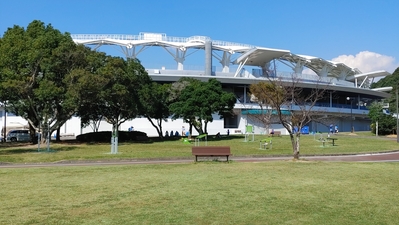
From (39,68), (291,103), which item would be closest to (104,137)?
(39,68)

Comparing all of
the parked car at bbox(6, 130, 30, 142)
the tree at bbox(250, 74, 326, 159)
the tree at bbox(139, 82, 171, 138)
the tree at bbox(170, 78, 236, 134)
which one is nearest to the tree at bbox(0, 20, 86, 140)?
the tree at bbox(139, 82, 171, 138)

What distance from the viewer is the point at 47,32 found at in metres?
35.2

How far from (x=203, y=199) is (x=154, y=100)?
34.0m

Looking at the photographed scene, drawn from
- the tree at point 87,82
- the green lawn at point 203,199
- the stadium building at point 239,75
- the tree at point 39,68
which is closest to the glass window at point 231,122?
the stadium building at point 239,75

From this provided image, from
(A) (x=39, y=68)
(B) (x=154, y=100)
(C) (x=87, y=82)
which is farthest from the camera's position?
(B) (x=154, y=100)

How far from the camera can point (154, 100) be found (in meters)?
42.2

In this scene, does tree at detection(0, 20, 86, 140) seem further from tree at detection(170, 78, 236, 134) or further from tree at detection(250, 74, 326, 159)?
tree at detection(250, 74, 326, 159)

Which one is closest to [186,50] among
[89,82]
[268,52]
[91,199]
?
[268,52]

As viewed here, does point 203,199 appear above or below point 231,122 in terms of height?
below

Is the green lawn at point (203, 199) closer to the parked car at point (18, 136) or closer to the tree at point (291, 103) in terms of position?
the tree at point (291, 103)

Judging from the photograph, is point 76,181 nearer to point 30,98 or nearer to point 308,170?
point 308,170

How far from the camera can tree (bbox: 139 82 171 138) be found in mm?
40844

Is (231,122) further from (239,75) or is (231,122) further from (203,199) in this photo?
(203,199)

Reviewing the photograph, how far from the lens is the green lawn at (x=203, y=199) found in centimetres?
703
